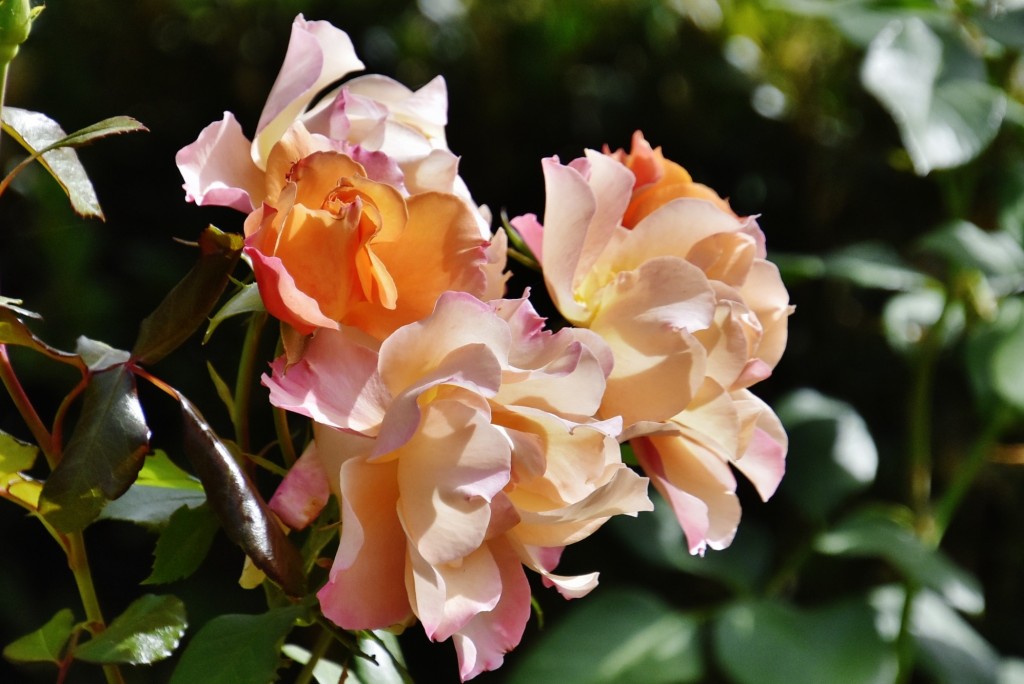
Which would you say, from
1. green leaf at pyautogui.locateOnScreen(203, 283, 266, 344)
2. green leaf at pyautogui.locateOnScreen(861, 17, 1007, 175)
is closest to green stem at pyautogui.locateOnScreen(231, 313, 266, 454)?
green leaf at pyautogui.locateOnScreen(203, 283, 266, 344)

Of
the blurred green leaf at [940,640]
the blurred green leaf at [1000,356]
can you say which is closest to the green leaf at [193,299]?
the blurred green leaf at [1000,356]

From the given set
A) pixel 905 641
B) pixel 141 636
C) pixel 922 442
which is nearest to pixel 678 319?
pixel 141 636

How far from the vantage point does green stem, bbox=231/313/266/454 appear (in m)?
0.33

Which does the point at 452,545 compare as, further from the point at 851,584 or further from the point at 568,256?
the point at 851,584

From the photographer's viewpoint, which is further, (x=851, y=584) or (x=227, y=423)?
(x=851, y=584)

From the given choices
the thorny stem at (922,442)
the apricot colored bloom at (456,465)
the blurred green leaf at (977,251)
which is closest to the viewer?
the apricot colored bloom at (456,465)

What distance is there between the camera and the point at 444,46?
133 cm

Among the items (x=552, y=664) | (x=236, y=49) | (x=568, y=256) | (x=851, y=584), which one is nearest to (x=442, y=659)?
(x=552, y=664)

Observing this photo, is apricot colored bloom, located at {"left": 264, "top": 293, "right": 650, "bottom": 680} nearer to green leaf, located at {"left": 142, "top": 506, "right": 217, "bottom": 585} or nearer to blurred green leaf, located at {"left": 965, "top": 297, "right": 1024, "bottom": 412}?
green leaf, located at {"left": 142, "top": 506, "right": 217, "bottom": 585}

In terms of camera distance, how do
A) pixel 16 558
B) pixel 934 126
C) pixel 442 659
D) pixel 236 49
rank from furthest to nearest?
1. pixel 236 49
2. pixel 442 659
3. pixel 16 558
4. pixel 934 126

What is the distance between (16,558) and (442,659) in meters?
0.46

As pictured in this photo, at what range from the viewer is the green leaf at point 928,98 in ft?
3.14

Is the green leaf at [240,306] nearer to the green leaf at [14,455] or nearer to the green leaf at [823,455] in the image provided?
the green leaf at [14,455]

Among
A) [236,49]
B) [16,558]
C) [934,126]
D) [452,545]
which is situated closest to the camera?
[452,545]
